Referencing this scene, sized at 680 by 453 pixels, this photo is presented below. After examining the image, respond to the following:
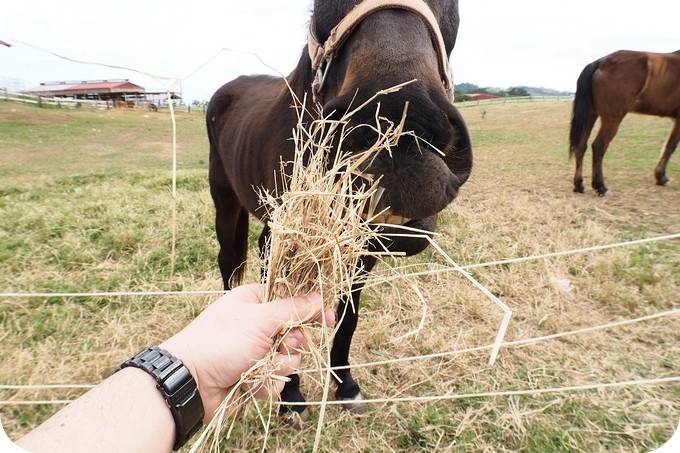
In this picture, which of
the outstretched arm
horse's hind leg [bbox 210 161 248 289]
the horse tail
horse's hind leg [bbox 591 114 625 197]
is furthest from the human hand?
the horse tail

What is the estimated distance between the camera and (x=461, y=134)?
133 cm

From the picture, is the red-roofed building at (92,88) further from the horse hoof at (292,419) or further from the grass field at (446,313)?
the horse hoof at (292,419)

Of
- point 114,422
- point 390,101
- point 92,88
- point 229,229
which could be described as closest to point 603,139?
point 229,229

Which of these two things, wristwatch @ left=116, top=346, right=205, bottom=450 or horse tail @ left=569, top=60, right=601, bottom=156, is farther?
horse tail @ left=569, top=60, right=601, bottom=156

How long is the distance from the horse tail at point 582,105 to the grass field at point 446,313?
1.06 metres

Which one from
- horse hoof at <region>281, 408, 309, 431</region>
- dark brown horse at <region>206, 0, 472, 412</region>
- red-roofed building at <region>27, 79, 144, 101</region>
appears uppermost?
red-roofed building at <region>27, 79, 144, 101</region>

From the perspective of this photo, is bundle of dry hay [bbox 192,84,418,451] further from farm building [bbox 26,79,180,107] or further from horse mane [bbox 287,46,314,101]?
farm building [bbox 26,79,180,107]

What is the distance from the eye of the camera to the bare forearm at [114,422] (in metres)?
0.89

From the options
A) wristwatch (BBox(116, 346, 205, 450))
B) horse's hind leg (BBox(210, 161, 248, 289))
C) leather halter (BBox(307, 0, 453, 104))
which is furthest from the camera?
horse's hind leg (BBox(210, 161, 248, 289))

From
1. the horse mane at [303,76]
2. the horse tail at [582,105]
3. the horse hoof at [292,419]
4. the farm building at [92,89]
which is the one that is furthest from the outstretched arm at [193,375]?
the horse tail at [582,105]

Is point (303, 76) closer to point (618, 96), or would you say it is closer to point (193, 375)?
point (193, 375)

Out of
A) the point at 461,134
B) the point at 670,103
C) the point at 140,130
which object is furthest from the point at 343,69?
the point at 140,130

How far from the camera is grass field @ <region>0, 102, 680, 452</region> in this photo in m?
2.01

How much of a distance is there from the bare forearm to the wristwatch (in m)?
0.02
